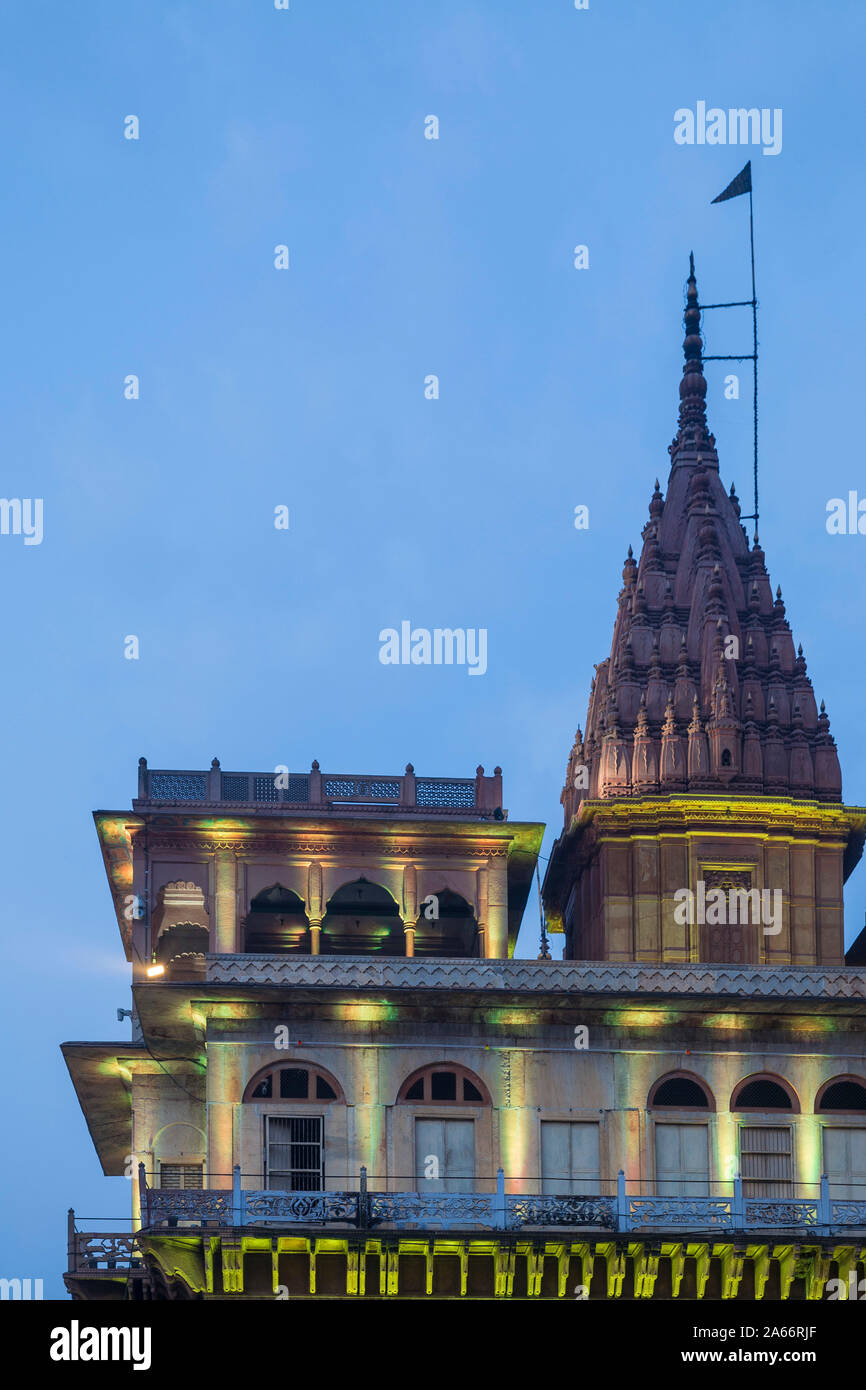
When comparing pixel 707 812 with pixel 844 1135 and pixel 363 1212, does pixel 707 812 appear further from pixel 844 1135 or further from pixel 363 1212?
pixel 363 1212

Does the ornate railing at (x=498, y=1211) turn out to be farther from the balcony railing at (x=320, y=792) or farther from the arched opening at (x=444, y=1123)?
the balcony railing at (x=320, y=792)

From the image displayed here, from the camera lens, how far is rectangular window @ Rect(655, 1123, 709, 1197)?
54.7m

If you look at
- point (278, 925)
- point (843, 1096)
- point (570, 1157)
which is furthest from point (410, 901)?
point (843, 1096)

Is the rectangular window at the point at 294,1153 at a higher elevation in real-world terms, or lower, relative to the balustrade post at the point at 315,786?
lower

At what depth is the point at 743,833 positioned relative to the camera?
68688mm

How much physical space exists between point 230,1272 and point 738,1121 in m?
10.9

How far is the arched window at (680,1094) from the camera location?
55406mm

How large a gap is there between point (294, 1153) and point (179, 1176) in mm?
5319

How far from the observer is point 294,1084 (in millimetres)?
54625

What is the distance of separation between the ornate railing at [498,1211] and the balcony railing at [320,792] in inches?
545

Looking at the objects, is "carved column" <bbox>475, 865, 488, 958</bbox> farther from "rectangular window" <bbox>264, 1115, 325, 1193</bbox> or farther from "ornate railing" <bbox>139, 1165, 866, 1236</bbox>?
"ornate railing" <bbox>139, 1165, 866, 1236</bbox>

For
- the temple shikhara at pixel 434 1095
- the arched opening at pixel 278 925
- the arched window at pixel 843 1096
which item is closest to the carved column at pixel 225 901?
the temple shikhara at pixel 434 1095

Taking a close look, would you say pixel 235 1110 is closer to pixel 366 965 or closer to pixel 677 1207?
pixel 366 965
